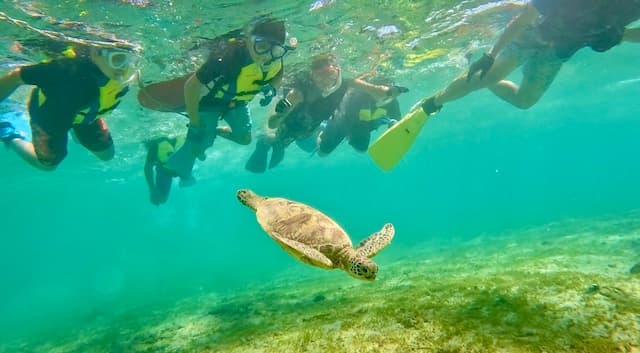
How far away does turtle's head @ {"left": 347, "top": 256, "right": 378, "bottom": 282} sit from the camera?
2709 millimetres

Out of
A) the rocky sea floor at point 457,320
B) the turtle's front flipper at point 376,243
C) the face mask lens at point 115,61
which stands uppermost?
the face mask lens at point 115,61

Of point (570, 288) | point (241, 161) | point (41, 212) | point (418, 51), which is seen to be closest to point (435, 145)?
point (241, 161)

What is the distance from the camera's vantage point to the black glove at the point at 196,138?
9.24 meters

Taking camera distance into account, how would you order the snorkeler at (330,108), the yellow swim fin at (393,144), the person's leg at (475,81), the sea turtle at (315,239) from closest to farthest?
the sea turtle at (315,239) < the person's leg at (475,81) < the yellow swim fin at (393,144) < the snorkeler at (330,108)

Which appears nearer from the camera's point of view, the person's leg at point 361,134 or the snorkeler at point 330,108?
the snorkeler at point 330,108

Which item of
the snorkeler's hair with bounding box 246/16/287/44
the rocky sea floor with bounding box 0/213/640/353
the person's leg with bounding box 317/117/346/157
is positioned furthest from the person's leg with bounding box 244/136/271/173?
the rocky sea floor with bounding box 0/213/640/353

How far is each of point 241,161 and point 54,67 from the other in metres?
35.3

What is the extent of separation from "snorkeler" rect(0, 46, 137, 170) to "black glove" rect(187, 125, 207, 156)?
1.82 meters

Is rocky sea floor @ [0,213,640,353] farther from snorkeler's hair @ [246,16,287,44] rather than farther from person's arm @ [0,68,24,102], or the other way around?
snorkeler's hair @ [246,16,287,44]

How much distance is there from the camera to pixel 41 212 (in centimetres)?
6156

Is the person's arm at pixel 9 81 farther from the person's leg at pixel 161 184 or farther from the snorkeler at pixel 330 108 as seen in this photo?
the snorkeler at pixel 330 108

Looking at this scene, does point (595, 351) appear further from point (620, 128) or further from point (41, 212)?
point (620, 128)

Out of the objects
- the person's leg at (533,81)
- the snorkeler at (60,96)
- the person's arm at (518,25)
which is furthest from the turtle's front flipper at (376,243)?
the person's leg at (533,81)

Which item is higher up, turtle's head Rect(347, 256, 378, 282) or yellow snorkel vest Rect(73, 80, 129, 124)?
yellow snorkel vest Rect(73, 80, 129, 124)
